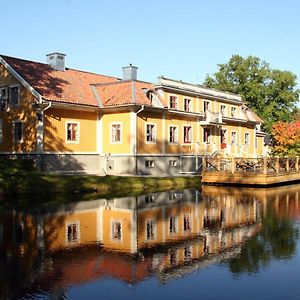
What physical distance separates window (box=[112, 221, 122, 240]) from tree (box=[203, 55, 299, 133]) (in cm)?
5333

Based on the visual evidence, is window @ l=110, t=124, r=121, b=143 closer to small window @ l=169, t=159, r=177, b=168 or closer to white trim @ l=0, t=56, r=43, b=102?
small window @ l=169, t=159, r=177, b=168

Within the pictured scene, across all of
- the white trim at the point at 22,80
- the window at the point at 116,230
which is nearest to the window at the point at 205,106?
the white trim at the point at 22,80

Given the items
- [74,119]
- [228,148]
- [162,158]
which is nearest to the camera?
[74,119]

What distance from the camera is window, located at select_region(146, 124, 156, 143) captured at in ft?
117

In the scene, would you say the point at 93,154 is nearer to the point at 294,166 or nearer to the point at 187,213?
the point at 294,166

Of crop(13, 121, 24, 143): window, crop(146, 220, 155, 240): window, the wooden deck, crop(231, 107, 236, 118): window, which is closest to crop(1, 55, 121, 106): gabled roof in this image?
crop(13, 121, 24, 143): window

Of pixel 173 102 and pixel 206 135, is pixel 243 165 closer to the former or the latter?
pixel 173 102

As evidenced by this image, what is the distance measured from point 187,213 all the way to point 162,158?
736 inches

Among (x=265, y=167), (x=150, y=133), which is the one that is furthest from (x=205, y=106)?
(x=265, y=167)

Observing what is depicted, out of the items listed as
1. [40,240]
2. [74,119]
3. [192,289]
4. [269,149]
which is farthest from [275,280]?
[269,149]

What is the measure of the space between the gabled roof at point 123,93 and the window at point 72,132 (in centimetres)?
310

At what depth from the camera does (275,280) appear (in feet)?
29.5

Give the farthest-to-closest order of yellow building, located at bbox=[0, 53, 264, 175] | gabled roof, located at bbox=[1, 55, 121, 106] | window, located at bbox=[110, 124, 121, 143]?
window, located at bbox=[110, 124, 121, 143] → gabled roof, located at bbox=[1, 55, 121, 106] → yellow building, located at bbox=[0, 53, 264, 175]

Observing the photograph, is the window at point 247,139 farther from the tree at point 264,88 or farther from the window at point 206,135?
the tree at point 264,88
